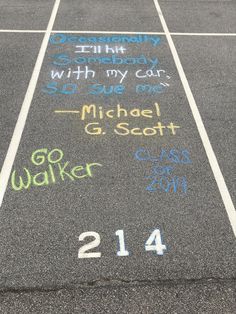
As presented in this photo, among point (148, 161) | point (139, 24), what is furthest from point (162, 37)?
point (148, 161)

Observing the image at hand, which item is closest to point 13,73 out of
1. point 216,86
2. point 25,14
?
point 25,14

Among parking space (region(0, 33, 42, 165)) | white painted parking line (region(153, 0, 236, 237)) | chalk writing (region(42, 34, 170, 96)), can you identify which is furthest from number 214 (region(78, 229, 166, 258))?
chalk writing (region(42, 34, 170, 96))

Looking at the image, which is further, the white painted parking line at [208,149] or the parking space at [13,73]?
the parking space at [13,73]

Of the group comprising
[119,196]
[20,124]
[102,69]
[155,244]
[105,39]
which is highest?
[105,39]

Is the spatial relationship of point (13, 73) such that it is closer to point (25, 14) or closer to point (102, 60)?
point (102, 60)

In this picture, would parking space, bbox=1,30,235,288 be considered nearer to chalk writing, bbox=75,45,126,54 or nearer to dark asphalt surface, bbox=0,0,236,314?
dark asphalt surface, bbox=0,0,236,314

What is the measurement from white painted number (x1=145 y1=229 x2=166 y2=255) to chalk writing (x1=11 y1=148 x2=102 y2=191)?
1423 millimetres

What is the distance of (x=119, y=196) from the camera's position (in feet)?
17.2

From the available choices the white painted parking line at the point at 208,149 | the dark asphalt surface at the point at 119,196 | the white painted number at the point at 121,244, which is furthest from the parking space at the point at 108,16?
the white painted number at the point at 121,244

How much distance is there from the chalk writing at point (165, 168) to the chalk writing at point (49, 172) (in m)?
0.83

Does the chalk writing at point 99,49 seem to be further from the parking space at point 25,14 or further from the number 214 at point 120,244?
the number 214 at point 120,244

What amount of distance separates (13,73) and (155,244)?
532 centimetres

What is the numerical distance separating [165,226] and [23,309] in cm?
204

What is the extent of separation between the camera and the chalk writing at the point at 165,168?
5.40m
